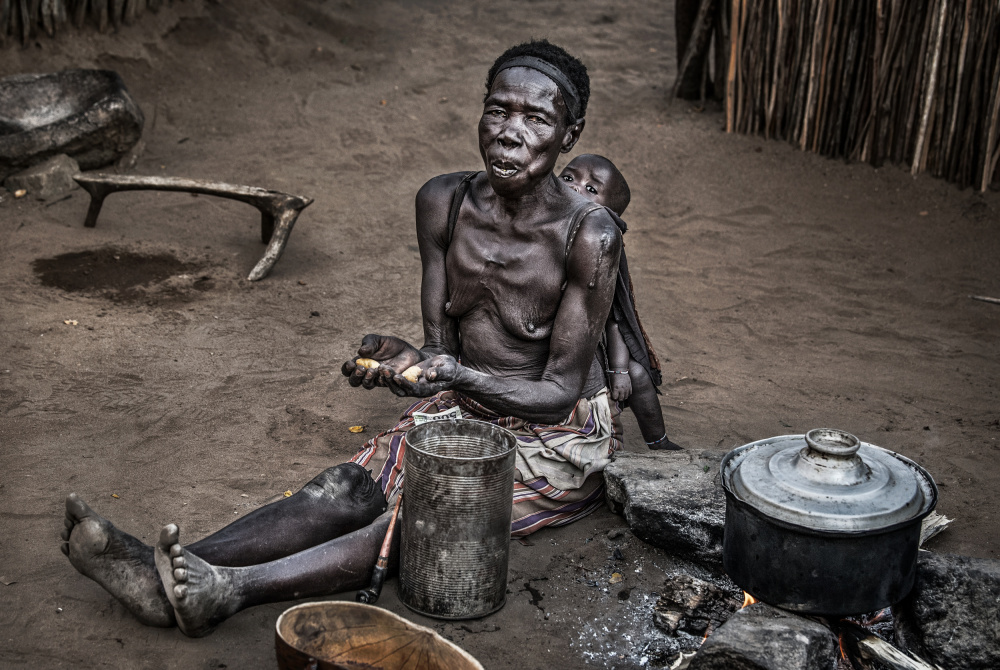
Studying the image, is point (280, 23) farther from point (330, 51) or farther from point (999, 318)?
point (999, 318)

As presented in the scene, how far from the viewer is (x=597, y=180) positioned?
3.88m

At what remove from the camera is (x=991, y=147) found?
6.40 m

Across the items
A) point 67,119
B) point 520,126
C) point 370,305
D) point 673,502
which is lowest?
point 370,305

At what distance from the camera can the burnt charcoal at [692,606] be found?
8.96 feet

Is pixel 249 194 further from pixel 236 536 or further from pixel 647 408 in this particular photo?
pixel 236 536

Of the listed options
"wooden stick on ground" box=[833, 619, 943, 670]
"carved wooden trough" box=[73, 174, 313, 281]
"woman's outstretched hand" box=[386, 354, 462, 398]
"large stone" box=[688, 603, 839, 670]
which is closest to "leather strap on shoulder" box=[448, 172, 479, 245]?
"woman's outstretched hand" box=[386, 354, 462, 398]

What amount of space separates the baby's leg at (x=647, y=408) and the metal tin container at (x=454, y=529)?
102 cm

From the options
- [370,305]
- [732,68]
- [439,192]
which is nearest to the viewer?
[439,192]

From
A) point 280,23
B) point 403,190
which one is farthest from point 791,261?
point 280,23

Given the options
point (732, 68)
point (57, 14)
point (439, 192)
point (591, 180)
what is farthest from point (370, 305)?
point (57, 14)

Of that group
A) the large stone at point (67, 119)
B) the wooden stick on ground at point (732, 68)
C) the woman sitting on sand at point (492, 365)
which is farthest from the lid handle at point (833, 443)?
the large stone at point (67, 119)

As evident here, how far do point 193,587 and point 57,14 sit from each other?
6421 millimetres

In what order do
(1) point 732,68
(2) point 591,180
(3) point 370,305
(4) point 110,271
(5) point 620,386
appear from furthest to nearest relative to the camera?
1. (1) point 732,68
2. (4) point 110,271
3. (3) point 370,305
4. (2) point 591,180
5. (5) point 620,386

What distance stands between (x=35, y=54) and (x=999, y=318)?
282 inches
